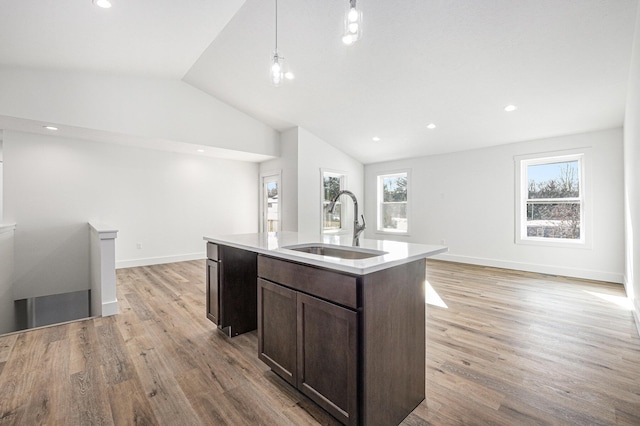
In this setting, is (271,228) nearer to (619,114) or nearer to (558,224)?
(558,224)

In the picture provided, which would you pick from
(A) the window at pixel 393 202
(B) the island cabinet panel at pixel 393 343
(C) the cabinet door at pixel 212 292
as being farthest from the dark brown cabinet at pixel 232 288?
(A) the window at pixel 393 202

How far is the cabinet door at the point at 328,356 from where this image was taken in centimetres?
136

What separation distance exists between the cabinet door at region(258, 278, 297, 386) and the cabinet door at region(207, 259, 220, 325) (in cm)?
81

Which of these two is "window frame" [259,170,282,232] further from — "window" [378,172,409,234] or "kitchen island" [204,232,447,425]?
"kitchen island" [204,232,447,425]

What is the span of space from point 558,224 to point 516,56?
3.14 meters

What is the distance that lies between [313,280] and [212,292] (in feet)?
5.10

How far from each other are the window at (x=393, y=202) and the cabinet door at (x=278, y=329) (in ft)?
17.0

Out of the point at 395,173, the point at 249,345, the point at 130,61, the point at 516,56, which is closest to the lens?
the point at 249,345

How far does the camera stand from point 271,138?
6.12 meters

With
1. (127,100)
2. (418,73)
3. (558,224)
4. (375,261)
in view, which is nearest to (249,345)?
(375,261)

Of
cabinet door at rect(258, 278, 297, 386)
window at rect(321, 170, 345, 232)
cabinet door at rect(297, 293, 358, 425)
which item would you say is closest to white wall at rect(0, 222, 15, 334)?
cabinet door at rect(258, 278, 297, 386)

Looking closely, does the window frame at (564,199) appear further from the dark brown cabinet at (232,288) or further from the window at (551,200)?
the dark brown cabinet at (232,288)

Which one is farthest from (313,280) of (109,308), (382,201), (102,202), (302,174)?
(382,201)

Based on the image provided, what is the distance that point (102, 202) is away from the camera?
5.18 metres
